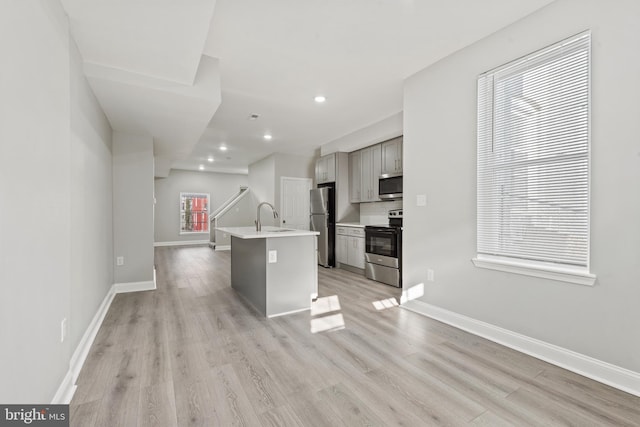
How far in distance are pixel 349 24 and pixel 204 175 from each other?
9321 mm

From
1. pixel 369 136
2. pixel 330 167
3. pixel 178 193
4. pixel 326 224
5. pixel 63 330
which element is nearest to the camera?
pixel 63 330

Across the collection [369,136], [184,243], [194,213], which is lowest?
[184,243]

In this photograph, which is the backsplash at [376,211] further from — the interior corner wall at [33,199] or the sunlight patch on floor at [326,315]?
the interior corner wall at [33,199]

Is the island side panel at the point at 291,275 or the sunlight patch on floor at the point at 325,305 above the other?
the island side panel at the point at 291,275

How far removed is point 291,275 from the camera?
10.6ft

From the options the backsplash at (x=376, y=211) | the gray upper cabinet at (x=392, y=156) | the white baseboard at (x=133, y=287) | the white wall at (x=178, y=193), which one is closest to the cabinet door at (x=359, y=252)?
the backsplash at (x=376, y=211)

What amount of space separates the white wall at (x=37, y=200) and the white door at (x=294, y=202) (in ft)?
16.8

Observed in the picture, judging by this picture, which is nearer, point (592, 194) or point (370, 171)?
point (592, 194)

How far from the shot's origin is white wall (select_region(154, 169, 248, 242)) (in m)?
9.86

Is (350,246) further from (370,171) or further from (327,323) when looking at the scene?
(327,323)

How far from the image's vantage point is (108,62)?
2484 millimetres

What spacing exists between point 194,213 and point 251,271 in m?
7.98

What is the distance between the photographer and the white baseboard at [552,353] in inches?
71.5

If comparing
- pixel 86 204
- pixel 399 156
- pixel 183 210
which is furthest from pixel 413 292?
pixel 183 210
